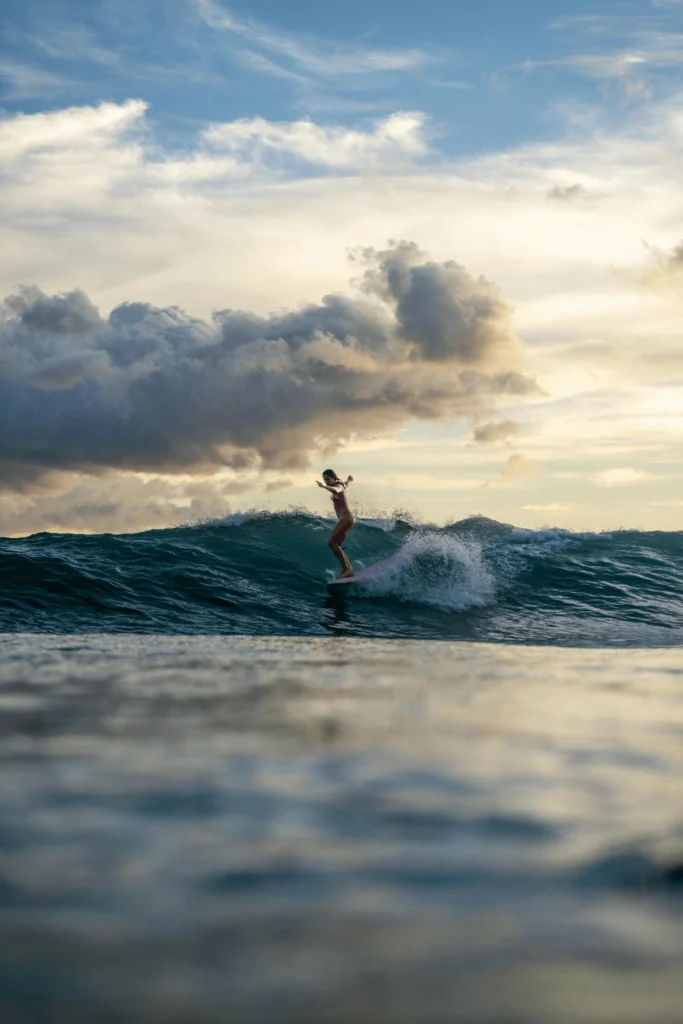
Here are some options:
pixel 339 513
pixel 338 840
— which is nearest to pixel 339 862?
pixel 338 840

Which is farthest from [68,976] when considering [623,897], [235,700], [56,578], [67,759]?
[56,578]

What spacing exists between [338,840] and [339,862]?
20 cm

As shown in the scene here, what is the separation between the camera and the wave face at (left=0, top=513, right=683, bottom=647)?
12281mm

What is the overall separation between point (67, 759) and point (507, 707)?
8.53ft

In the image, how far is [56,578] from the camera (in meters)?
13.5

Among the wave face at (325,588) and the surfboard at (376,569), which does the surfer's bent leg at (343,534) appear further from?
the wave face at (325,588)

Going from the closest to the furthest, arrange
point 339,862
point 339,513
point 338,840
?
point 339,862, point 338,840, point 339,513

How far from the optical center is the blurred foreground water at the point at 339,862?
5.42ft

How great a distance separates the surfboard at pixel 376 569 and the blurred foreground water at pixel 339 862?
10066 millimetres

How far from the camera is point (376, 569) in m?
15.6

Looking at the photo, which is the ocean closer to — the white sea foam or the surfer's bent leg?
the white sea foam

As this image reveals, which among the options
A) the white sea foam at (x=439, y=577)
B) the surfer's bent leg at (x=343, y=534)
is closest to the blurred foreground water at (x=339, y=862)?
the white sea foam at (x=439, y=577)

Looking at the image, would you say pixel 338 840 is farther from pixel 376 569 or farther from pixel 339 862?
pixel 376 569

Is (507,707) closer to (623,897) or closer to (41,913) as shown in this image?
(623,897)
